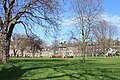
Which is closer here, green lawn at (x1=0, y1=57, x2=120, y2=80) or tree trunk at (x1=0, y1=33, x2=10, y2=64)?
green lawn at (x1=0, y1=57, x2=120, y2=80)

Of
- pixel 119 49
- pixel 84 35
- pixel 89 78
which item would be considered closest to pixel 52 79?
pixel 89 78

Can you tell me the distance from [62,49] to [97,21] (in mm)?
126353

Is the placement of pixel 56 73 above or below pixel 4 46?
below

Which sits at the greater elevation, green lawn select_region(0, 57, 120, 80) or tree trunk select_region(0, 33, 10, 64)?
tree trunk select_region(0, 33, 10, 64)

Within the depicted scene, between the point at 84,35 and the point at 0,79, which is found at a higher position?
the point at 84,35

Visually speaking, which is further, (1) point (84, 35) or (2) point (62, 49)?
(2) point (62, 49)

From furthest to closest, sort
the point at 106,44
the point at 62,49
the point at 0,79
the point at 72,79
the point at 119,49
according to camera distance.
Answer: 1. the point at 62,49
2. the point at 119,49
3. the point at 106,44
4. the point at 0,79
5. the point at 72,79

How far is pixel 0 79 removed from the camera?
656 inches

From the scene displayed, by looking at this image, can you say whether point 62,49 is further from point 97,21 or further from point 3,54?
point 3,54

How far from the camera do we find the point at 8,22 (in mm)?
32406

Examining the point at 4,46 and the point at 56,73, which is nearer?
the point at 56,73

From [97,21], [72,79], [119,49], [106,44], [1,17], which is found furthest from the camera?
[119,49]

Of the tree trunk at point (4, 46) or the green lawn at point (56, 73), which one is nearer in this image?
the green lawn at point (56, 73)

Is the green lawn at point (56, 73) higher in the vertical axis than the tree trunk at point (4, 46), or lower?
lower
